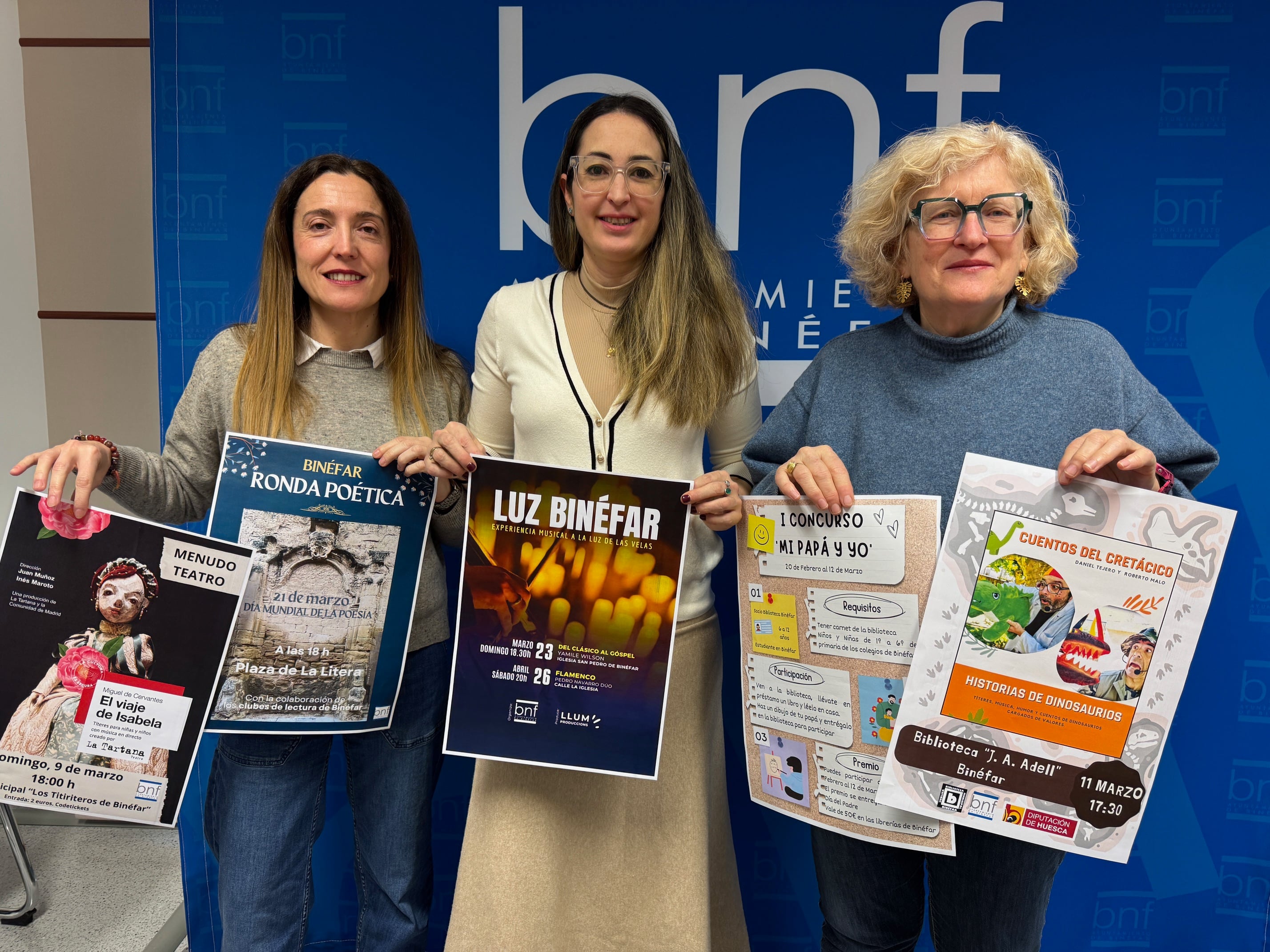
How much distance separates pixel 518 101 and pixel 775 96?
64 cm

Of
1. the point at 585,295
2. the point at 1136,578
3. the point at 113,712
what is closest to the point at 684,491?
the point at 585,295

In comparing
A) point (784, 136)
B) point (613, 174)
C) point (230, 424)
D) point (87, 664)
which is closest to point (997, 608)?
point (613, 174)

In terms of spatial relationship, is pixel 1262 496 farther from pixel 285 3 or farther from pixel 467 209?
pixel 285 3

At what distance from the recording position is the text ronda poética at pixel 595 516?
1447 millimetres

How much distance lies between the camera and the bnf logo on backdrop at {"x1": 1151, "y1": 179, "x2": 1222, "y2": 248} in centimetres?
201

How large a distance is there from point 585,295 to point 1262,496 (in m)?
1.82

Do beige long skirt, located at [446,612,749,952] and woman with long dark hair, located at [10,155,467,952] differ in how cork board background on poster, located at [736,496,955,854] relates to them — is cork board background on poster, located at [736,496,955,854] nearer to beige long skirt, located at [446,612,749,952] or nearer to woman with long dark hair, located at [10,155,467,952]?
beige long skirt, located at [446,612,749,952]

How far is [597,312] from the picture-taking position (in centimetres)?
161

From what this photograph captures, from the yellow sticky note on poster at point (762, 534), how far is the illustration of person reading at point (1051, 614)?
1.27 feet

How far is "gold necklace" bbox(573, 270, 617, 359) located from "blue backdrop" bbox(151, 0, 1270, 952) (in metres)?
0.52

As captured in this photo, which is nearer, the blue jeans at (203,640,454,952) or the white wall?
the blue jeans at (203,640,454,952)

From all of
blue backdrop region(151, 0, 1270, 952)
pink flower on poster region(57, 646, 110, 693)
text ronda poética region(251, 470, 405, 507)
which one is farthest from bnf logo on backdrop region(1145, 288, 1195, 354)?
pink flower on poster region(57, 646, 110, 693)

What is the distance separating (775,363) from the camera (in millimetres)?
2123

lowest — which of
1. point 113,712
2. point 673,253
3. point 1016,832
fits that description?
point 1016,832
